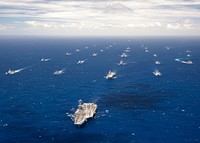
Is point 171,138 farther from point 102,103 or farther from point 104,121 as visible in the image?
point 102,103

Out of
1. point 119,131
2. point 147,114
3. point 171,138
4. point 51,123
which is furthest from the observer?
point 147,114

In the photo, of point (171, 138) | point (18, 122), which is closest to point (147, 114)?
point (171, 138)

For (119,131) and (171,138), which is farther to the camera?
(119,131)

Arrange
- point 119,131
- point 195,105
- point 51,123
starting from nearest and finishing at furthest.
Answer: point 119,131 → point 51,123 → point 195,105

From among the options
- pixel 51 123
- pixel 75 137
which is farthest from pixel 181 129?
pixel 51 123

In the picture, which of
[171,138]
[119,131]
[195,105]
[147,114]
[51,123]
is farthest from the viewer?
[195,105]

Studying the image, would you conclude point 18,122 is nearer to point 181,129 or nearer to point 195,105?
point 181,129
